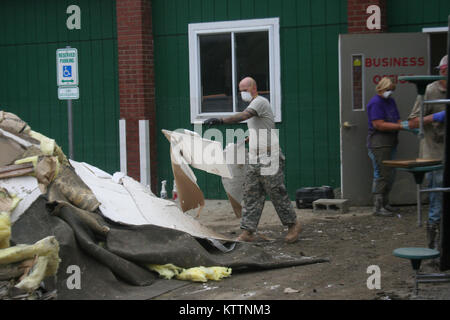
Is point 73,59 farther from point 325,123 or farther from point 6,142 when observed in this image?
point 325,123

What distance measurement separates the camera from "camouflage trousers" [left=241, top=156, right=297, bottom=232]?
9188mm

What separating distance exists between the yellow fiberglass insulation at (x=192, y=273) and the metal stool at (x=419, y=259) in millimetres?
1945

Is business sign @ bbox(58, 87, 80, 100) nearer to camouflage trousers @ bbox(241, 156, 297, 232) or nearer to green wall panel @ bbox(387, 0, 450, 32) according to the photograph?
camouflage trousers @ bbox(241, 156, 297, 232)

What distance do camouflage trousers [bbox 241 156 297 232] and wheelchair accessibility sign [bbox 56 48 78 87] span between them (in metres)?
3.06

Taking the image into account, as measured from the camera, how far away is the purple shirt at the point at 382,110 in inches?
420

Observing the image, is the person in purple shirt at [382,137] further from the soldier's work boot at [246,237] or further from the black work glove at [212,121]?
the black work glove at [212,121]

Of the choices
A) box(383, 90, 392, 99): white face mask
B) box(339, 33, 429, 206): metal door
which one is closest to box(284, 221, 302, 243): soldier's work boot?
box(339, 33, 429, 206): metal door

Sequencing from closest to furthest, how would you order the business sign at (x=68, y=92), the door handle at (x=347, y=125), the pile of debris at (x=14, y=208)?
the pile of debris at (x=14, y=208), the business sign at (x=68, y=92), the door handle at (x=347, y=125)

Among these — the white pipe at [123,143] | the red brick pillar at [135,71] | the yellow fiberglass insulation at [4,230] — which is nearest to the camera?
the yellow fiberglass insulation at [4,230]

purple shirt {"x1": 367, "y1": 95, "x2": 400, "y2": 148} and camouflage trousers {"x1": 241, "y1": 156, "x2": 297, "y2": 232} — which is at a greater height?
purple shirt {"x1": 367, "y1": 95, "x2": 400, "y2": 148}

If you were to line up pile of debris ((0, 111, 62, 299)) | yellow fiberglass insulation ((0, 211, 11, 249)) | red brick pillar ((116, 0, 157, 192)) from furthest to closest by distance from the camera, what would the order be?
1. red brick pillar ((116, 0, 157, 192))
2. yellow fiberglass insulation ((0, 211, 11, 249))
3. pile of debris ((0, 111, 62, 299))

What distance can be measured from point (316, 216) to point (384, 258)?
310cm

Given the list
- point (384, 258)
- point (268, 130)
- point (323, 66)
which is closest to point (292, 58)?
point (323, 66)

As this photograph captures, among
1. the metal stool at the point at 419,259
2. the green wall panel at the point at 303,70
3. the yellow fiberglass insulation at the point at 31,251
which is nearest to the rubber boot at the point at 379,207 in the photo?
the green wall panel at the point at 303,70
